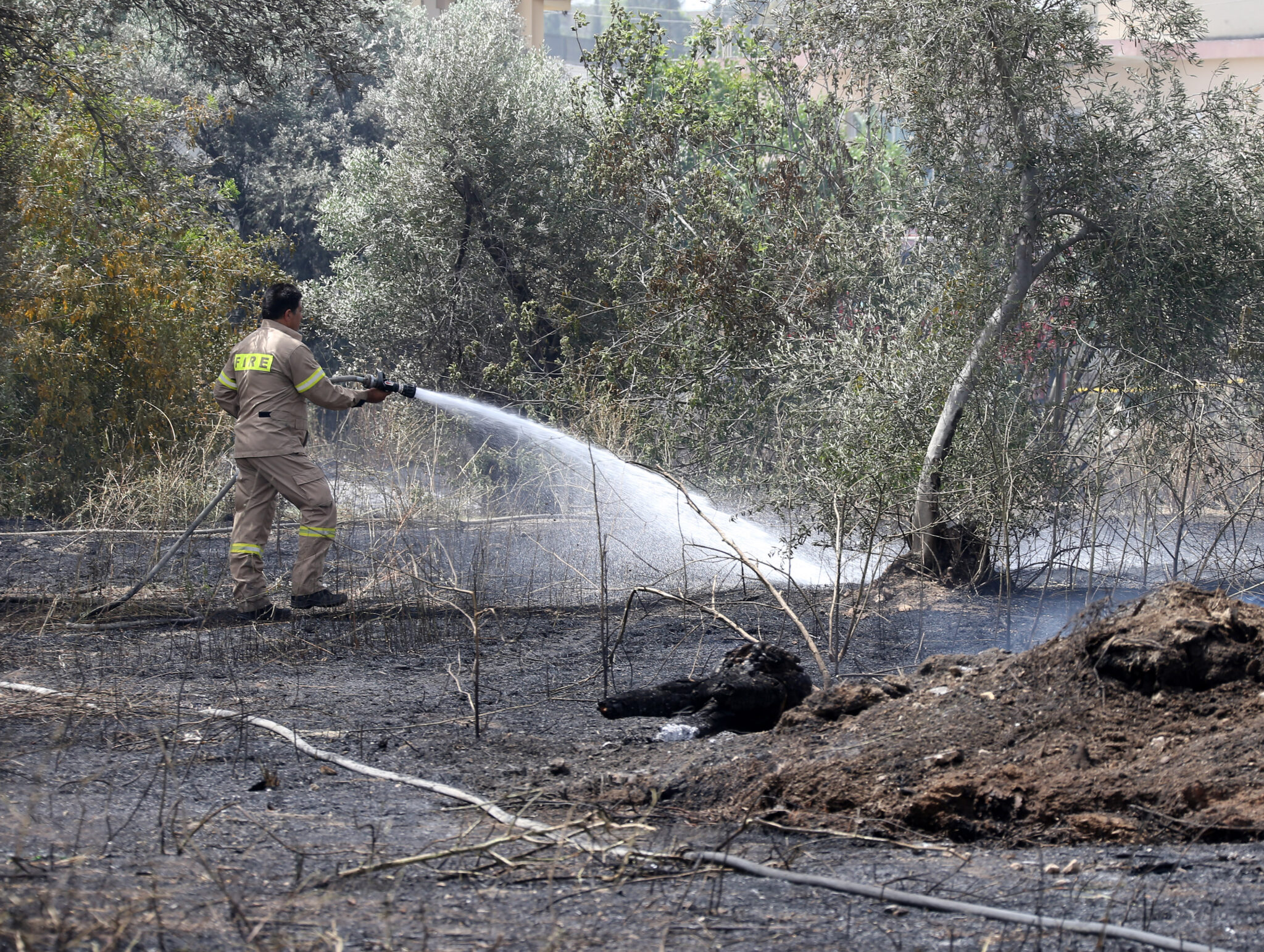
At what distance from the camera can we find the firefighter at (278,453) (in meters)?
6.86

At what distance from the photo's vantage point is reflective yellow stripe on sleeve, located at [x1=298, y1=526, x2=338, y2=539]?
271 inches

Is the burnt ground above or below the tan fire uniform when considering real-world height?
below

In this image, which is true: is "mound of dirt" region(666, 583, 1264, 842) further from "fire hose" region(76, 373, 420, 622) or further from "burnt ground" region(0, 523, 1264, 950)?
"fire hose" region(76, 373, 420, 622)

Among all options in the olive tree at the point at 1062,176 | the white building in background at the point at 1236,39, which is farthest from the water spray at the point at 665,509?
the white building in background at the point at 1236,39

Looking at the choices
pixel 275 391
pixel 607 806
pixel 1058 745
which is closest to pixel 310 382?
pixel 275 391

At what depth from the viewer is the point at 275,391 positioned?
22.7ft

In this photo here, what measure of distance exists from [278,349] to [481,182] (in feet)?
28.1

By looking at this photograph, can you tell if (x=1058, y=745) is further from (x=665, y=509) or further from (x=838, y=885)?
(x=665, y=509)

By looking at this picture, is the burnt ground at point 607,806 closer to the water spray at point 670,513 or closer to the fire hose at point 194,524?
the fire hose at point 194,524

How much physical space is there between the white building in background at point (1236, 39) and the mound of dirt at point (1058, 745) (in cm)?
2400

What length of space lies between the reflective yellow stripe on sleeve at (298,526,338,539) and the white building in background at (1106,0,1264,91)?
23.2 m

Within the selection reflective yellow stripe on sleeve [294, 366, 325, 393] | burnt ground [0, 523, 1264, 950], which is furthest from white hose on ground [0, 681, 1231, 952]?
reflective yellow stripe on sleeve [294, 366, 325, 393]

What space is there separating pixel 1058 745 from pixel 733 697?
1.35 m

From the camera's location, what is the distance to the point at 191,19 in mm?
8664
